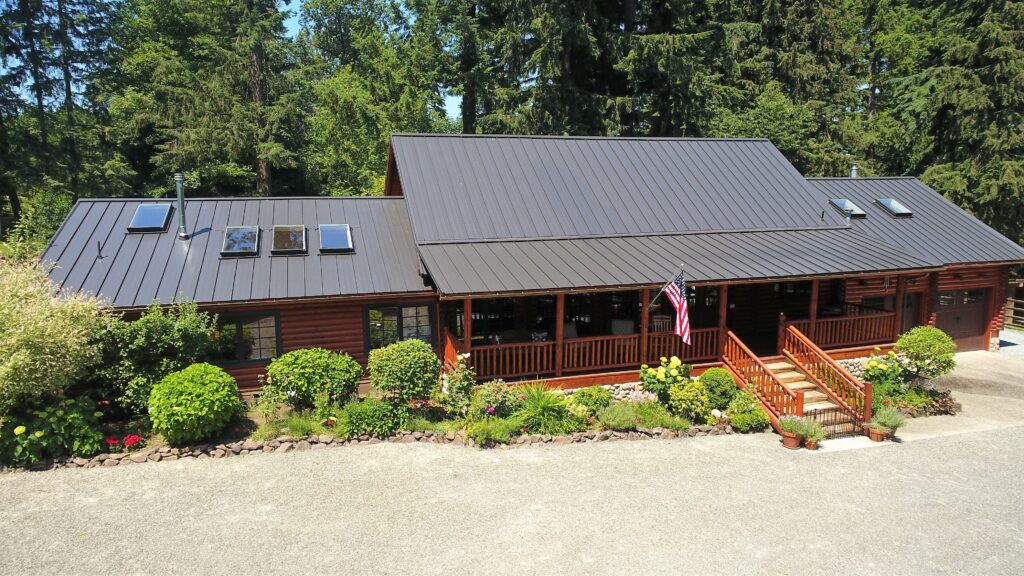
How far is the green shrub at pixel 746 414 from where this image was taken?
12.2m

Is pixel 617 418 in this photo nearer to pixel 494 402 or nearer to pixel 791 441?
pixel 494 402

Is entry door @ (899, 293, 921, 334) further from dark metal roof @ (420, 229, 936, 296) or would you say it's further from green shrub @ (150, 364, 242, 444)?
green shrub @ (150, 364, 242, 444)

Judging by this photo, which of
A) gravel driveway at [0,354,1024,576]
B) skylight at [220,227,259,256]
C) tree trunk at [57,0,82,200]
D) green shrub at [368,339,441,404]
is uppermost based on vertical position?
tree trunk at [57,0,82,200]

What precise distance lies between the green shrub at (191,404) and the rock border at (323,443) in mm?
319

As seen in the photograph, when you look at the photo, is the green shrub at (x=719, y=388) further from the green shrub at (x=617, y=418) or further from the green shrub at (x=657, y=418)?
the green shrub at (x=617, y=418)

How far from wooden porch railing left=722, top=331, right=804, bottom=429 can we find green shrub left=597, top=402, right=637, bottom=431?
2.97 meters

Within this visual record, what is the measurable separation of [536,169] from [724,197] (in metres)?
5.50

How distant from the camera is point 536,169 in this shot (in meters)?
17.3

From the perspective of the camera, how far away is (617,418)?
12.0 m

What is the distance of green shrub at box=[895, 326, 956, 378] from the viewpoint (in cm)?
1402

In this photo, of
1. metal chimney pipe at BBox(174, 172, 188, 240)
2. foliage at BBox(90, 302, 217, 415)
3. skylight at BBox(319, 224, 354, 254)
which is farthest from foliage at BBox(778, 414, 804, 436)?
metal chimney pipe at BBox(174, 172, 188, 240)

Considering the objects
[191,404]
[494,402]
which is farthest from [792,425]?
[191,404]

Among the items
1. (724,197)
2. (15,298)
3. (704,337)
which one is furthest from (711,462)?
(15,298)

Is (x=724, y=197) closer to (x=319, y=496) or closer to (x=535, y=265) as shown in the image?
(x=535, y=265)
